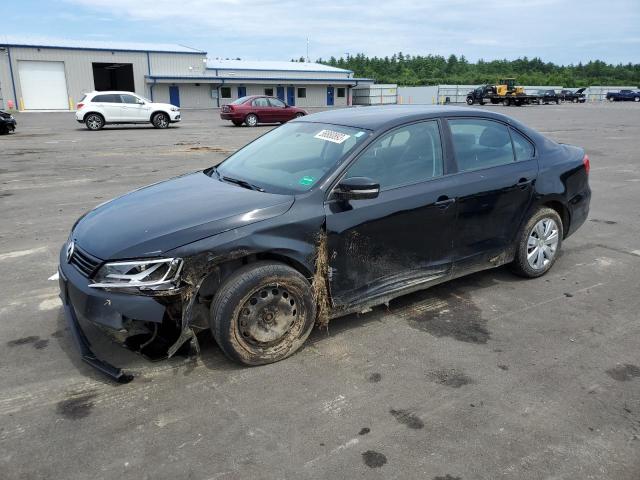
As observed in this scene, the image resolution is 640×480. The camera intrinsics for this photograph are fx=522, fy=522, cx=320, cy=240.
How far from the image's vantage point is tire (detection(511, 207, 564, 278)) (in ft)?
15.9

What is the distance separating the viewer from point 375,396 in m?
3.18

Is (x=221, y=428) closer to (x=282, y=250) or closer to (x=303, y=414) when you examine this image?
(x=303, y=414)

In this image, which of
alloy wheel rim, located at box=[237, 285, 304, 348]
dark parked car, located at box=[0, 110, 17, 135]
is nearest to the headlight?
alloy wheel rim, located at box=[237, 285, 304, 348]

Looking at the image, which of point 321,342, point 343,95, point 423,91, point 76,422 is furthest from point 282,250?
point 423,91

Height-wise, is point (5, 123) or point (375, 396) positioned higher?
point (5, 123)

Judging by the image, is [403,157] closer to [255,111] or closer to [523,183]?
[523,183]

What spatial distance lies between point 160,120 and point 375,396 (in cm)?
2391

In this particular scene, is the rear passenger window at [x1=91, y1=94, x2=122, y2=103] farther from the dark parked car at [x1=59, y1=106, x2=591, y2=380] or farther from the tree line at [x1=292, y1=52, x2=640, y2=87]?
the tree line at [x1=292, y1=52, x2=640, y2=87]

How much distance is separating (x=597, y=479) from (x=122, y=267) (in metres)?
2.79

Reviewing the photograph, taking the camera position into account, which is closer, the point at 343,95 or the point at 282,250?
the point at 282,250

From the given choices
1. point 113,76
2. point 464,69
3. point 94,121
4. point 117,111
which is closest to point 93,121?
point 94,121

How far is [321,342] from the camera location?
12.7 ft

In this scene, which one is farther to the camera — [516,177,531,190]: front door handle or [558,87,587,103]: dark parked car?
[558,87,587,103]: dark parked car

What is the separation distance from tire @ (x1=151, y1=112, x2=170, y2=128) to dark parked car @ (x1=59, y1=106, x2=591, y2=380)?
21.4 m
